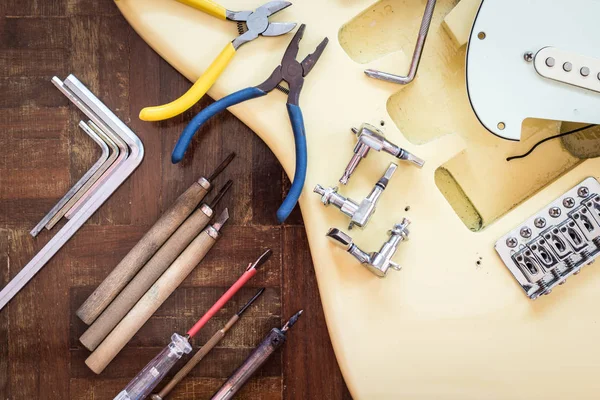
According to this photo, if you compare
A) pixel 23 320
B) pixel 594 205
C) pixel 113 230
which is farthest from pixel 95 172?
pixel 594 205

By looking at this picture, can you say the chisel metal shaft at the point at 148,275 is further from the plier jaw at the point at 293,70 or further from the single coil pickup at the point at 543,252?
the single coil pickup at the point at 543,252

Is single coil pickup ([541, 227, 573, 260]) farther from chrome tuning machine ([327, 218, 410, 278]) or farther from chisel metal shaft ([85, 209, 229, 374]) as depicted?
chisel metal shaft ([85, 209, 229, 374])

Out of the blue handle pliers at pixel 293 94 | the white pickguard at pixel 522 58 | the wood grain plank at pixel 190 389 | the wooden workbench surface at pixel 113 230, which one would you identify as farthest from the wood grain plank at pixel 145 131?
the white pickguard at pixel 522 58

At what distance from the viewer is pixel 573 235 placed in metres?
0.95

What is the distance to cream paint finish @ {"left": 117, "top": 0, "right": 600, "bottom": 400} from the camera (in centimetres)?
97

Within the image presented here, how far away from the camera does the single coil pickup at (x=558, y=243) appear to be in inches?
37.3

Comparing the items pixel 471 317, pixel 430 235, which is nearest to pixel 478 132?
pixel 430 235

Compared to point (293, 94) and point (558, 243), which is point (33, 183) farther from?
point (558, 243)

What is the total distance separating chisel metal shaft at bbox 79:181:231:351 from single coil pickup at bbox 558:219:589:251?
25.2 inches

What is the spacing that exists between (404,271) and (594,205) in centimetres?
34

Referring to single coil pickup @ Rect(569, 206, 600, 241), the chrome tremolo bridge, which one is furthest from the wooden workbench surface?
single coil pickup @ Rect(569, 206, 600, 241)

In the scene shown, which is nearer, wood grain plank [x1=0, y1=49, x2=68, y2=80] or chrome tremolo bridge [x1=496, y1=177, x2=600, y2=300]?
chrome tremolo bridge [x1=496, y1=177, x2=600, y2=300]

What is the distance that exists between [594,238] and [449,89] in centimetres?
37

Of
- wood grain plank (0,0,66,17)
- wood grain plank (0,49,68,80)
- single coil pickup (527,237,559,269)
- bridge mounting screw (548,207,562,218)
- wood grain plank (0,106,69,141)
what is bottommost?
single coil pickup (527,237,559,269)
